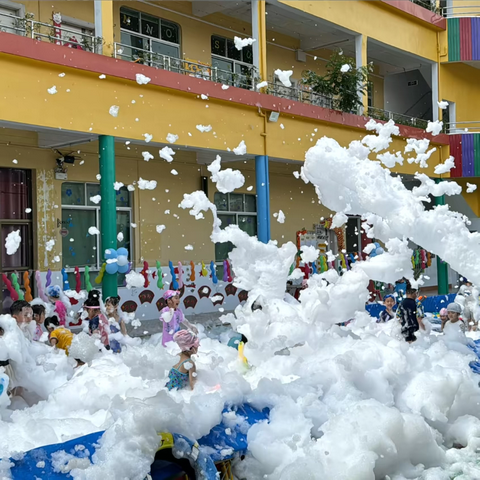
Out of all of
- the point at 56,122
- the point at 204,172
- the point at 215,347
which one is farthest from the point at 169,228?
the point at 215,347

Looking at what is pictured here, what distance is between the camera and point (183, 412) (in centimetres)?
496

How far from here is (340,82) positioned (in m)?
14.1

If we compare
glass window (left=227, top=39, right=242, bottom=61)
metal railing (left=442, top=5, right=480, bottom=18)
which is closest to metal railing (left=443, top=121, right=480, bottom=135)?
metal railing (left=442, top=5, right=480, bottom=18)

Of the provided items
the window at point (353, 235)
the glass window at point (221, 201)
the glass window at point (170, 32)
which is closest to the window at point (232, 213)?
the glass window at point (221, 201)

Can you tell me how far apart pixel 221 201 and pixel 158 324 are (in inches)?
151

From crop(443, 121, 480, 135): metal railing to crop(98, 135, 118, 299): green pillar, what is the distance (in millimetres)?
11686

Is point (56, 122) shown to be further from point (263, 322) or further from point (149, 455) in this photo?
point (149, 455)

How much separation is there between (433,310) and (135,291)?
673 cm

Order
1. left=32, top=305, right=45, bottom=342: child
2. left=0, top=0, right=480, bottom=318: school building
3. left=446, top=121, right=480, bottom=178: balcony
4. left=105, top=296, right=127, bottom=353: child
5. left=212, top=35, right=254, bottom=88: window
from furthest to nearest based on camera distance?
left=446, top=121, right=480, bottom=178: balcony < left=212, top=35, right=254, bottom=88: window < left=0, top=0, right=480, bottom=318: school building < left=105, top=296, right=127, bottom=353: child < left=32, top=305, right=45, bottom=342: child

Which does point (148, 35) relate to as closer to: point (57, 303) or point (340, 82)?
point (340, 82)

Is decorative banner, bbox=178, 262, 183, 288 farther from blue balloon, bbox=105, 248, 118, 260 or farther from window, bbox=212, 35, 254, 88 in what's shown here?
window, bbox=212, 35, 254, 88

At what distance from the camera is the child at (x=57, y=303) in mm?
8977

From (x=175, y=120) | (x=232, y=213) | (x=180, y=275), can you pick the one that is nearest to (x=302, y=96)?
(x=232, y=213)

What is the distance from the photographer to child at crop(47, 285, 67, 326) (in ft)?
29.5
